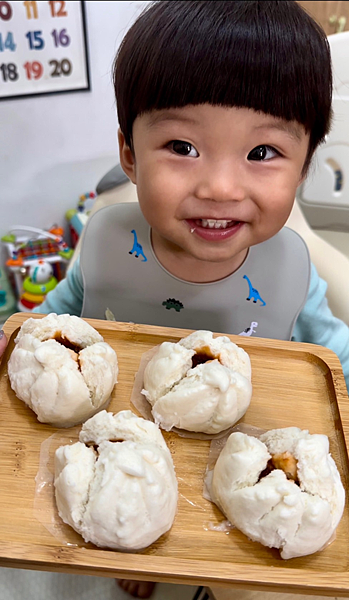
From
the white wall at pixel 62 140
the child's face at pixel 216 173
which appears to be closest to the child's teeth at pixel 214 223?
the child's face at pixel 216 173

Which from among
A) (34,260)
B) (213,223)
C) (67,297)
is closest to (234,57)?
(213,223)

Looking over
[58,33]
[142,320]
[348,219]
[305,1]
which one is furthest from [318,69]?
[58,33]

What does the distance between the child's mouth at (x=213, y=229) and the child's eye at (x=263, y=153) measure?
0.14m

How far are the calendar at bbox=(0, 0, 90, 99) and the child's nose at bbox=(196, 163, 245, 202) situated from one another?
1461 mm

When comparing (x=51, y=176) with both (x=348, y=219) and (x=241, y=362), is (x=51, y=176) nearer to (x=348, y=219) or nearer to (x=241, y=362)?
(x=348, y=219)

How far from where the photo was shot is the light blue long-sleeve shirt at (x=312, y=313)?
3.89ft

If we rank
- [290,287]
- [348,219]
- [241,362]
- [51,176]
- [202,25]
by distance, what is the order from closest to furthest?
[202,25] → [241,362] → [290,287] → [348,219] → [51,176]

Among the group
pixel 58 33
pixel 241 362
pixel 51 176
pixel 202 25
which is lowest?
pixel 51 176

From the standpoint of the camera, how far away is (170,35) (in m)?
0.75

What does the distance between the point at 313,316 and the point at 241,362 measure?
0.40 metres

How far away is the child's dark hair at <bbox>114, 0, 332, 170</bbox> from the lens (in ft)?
2.36

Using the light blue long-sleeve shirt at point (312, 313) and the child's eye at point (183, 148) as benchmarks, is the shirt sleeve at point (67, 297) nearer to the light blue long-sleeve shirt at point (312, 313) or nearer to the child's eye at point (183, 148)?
the light blue long-sleeve shirt at point (312, 313)

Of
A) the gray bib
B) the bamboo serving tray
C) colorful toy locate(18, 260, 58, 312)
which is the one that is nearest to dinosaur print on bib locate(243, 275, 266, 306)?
the gray bib

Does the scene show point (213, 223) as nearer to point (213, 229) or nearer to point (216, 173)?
point (213, 229)
